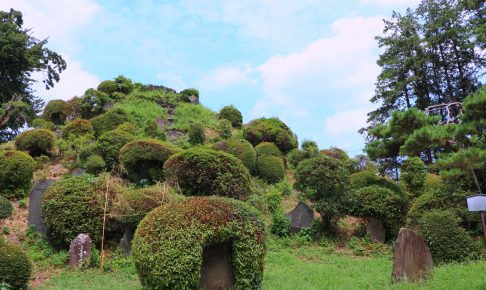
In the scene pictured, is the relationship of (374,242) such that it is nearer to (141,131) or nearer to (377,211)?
(377,211)

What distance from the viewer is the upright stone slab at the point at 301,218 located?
15.4 metres

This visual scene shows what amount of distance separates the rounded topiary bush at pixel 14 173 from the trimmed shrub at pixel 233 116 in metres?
15.1

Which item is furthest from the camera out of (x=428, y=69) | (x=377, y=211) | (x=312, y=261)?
(x=428, y=69)

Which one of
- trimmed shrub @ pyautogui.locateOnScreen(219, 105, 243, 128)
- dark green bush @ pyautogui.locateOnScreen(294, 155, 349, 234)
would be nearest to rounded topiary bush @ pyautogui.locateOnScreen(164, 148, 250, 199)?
dark green bush @ pyautogui.locateOnScreen(294, 155, 349, 234)

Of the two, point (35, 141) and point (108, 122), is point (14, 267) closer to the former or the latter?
point (35, 141)

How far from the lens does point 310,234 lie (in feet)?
49.4

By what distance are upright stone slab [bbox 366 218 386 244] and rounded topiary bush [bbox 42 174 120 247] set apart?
26.4 ft

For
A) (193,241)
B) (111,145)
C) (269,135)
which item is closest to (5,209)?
(111,145)

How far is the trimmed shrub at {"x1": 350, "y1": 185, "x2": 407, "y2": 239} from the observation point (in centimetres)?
1456

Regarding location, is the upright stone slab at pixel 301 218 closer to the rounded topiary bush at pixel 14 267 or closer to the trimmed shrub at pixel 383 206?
the trimmed shrub at pixel 383 206

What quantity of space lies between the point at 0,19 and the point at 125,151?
20213 millimetres

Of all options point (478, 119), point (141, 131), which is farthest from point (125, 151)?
point (478, 119)

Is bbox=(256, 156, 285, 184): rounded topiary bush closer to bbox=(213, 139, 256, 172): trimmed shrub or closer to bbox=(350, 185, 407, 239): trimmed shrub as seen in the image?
bbox=(213, 139, 256, 172): trimmed shrub

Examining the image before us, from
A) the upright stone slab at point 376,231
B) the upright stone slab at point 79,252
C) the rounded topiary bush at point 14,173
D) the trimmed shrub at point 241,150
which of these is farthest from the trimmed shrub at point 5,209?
Answer: the upright stone slab at point 376,231
